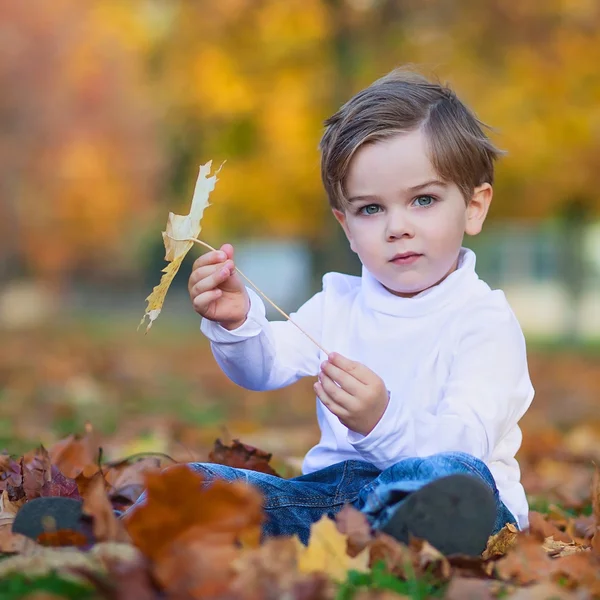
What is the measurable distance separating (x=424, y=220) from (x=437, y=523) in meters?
0.80

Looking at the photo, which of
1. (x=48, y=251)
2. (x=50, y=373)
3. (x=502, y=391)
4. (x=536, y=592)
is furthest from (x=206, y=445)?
(x=48, y=251)

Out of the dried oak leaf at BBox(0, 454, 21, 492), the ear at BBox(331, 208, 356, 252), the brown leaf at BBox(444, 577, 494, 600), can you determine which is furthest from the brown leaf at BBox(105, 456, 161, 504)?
the brown leaf at BBox(444, 577, 494, 600)

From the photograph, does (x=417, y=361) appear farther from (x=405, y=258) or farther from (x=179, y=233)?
(x=179, y=233)

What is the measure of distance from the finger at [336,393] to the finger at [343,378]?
11 millimetres

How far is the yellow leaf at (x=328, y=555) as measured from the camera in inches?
75.2

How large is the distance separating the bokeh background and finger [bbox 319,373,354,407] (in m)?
1.44

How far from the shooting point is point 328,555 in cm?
193

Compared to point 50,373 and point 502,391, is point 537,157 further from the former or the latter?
point 502,391

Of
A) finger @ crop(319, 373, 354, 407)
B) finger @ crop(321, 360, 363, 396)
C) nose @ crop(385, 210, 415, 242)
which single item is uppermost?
nose @ crop(385, 210, 415, 242)

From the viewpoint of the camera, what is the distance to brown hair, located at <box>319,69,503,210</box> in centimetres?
250

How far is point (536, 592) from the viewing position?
182 cm

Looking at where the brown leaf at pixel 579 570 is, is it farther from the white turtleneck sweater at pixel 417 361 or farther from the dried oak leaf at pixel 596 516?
the white turtleneck sweater at pixel 417 361

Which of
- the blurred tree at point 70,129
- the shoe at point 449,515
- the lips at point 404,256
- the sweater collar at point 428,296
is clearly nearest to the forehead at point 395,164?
the lips at point 404,256

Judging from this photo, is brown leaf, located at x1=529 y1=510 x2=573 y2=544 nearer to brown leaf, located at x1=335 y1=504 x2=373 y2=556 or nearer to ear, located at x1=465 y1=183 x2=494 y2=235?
brown leaf, located at x1=335 y1=504 x2=373 y2=556
